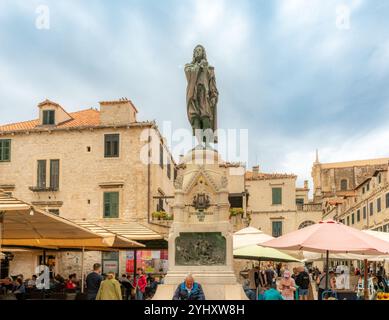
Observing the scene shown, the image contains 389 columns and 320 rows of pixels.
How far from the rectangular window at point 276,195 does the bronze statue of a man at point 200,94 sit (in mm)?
42181

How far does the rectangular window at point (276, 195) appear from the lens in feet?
182

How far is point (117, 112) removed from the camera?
112 ft

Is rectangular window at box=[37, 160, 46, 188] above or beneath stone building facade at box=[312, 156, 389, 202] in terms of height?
beneath

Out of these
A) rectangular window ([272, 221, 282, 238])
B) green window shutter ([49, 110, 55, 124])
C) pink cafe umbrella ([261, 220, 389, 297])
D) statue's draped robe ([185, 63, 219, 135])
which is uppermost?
green window shutter ([49, 110, 55, 124])

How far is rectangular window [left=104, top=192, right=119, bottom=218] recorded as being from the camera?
33000 millimetres

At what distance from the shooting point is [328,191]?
8281cm

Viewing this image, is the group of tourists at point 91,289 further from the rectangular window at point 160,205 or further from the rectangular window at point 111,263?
the rectangular window at point 160,205

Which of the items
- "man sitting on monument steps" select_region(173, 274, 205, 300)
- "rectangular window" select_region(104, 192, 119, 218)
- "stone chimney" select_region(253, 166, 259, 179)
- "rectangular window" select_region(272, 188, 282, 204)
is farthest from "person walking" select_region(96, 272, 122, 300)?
"stone chimney" select_region(253, 166, 259, 179)

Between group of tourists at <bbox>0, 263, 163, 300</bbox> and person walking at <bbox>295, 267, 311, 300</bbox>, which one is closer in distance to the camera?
group of tourists at <bbox>0, 263, 163, 300</bbox>

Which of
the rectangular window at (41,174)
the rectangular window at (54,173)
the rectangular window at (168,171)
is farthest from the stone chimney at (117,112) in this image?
the rectangular window at (168,171)

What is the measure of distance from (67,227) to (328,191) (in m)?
74.5

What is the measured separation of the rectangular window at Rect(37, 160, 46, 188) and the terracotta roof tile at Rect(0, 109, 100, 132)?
7.77ft

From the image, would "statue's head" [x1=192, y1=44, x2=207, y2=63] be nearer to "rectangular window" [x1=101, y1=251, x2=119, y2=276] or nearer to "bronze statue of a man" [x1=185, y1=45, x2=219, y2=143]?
"bronze statue of a man" [x1=185, y1=45, x2=219, y2=143]

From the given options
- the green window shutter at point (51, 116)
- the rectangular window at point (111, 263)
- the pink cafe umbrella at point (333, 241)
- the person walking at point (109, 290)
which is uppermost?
the green window shutter at point (51, 116)
